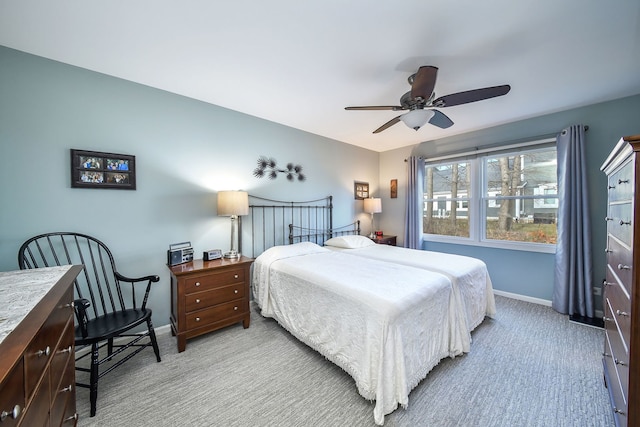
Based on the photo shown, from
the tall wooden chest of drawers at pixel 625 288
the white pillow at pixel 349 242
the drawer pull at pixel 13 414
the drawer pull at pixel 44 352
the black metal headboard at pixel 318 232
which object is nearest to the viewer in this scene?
the drawer pull at pixel 13 414

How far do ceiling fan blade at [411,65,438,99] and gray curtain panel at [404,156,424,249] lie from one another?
2525mm

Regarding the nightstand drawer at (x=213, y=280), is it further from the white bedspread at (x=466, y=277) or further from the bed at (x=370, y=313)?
the white bedspread at (x=466, y=277)

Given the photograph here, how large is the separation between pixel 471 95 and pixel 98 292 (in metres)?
3.58

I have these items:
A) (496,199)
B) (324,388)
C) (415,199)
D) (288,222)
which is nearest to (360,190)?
(415,199)

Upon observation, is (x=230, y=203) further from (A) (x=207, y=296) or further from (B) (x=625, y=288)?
(B) (x=625, y=288)

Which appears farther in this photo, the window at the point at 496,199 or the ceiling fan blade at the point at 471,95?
the window at the point at 496,199

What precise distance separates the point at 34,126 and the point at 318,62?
2.34m

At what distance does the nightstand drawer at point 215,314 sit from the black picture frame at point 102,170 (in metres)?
1.37

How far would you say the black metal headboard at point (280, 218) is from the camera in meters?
3.24

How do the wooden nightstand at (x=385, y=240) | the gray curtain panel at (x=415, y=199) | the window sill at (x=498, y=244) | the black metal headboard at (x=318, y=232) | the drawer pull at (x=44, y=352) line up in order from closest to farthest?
1. the drawer pull at (x=44, y=352)
2. the window sill at (x=498, y=244)
3. the black metal headboard at (x=318, y=232)
4. the gray curtain panel at (x=415, y=199)
5. the wooden nightstand at (x=385, y=240)

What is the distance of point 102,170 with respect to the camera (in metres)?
2.19

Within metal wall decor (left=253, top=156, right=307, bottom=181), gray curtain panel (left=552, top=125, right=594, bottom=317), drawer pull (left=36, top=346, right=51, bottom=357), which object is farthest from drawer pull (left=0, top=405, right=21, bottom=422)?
gray curtain panel (left=552, top=125, right=594, bottom=317)

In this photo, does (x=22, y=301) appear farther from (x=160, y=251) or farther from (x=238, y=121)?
(x=238, y=121)

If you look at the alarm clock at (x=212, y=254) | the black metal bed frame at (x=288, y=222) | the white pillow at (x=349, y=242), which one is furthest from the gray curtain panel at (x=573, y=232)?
the alarm clock at (x=212, y=254)
